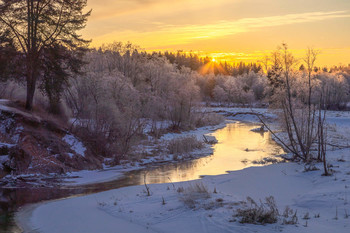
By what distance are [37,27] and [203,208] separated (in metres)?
19.7

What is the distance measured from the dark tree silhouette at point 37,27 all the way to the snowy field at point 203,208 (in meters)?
13.0

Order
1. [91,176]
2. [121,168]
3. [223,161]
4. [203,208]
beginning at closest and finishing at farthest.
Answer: [203,208]
[91,176]
[121,168]
[223,161]

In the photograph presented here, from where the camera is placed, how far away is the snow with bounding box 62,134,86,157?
22.8 metres

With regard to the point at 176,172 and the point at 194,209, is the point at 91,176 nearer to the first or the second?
the point at 176,172

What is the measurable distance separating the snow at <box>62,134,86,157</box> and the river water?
386cm

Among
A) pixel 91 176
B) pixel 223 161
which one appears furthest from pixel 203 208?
pixel 223 161

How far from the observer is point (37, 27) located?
79.3 feet

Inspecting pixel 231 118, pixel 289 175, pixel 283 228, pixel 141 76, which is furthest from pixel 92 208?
pixel 231 118

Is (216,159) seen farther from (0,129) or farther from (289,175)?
(0,129)

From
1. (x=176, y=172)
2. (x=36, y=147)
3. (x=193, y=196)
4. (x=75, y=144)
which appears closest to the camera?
(x=193, y=196)

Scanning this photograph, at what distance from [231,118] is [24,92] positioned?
1873 inches

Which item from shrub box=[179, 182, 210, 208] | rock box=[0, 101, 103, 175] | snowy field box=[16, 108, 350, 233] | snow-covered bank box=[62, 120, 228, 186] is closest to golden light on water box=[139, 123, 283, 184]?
snow-covered bank box=[62, 120, 228, 186]

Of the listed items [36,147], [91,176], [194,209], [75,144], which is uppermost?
[36,147]

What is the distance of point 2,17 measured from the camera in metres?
23.4
